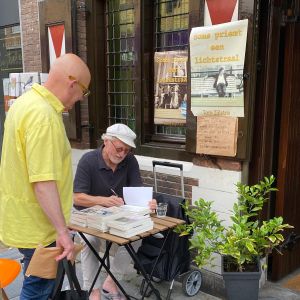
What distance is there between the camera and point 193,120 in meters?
3.62

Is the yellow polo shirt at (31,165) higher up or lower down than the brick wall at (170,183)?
higher up

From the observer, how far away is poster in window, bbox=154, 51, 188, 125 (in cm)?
399

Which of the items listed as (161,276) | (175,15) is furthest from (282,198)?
(175,15)

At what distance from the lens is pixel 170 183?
13.1 ft

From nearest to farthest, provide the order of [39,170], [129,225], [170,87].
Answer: [39,170], [129,225], [170,87]

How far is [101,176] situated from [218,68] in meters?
1.33

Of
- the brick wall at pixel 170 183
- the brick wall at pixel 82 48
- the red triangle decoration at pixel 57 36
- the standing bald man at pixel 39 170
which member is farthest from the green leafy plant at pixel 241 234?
the red triangle decoration at pixel 57 36

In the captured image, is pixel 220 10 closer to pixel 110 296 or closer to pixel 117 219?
pixel 117 219

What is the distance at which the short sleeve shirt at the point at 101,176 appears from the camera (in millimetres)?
3322

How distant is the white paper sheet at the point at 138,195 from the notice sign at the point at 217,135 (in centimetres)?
73

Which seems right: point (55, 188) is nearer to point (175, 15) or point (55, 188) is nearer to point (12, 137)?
point (12, 137)

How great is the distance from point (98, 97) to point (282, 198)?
2408 mm

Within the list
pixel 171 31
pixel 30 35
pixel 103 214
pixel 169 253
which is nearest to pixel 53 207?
pixel 103 214

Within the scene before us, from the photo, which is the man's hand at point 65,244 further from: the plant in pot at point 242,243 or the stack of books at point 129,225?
the plant in pot at point 242,243
